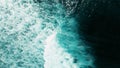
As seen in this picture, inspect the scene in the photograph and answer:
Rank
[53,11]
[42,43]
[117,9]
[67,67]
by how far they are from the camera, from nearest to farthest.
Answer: [67,67] < [42,43] < [117,9] < [53,11]

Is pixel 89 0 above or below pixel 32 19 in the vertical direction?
above

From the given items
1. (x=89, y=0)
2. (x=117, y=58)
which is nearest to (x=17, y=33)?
(x=89, y=0)

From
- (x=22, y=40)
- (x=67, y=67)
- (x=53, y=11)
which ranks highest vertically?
(x=53, y=11)

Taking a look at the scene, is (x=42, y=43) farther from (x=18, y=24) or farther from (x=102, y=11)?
(x=102, y=11)

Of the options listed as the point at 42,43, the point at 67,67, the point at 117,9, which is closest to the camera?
the point at 67,67

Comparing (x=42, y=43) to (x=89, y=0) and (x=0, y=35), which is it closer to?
(x=0, y=35)

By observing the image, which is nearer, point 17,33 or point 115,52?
point 115,52

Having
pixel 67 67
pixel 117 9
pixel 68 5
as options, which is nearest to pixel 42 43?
pixel 67 67
